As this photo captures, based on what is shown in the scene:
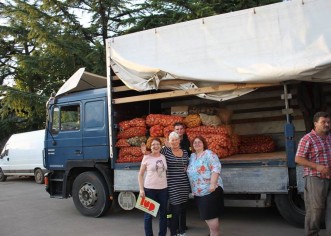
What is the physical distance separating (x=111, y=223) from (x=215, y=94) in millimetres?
3123

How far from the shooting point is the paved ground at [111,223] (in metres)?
6.29

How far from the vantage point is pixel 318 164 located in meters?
4.70

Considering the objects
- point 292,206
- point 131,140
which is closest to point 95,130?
point 131,140

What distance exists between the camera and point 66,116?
27.2ft

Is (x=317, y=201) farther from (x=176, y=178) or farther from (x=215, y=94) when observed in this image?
(x=215, y=94)

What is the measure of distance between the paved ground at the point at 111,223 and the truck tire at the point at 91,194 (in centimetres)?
18

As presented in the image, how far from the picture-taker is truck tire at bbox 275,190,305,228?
5.96m

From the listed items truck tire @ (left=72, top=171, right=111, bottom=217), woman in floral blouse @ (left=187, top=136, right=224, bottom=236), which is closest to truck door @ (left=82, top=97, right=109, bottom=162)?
truck tire @ (left=72, top=171, right=111, bottom=217)

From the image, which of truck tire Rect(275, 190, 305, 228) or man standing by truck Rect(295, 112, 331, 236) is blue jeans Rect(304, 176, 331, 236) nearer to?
man standing by truck Rect(295, 112, 331, 236)

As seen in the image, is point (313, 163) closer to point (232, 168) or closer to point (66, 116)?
point (232, 168)

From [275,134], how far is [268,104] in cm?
66

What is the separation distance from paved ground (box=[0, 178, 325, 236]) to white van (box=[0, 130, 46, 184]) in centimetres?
602

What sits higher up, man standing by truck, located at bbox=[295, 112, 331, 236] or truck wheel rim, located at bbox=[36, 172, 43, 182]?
man standing by truck, located at bbox=[295, 112, 331, 236]

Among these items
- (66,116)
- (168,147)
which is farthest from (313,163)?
(66,116)
